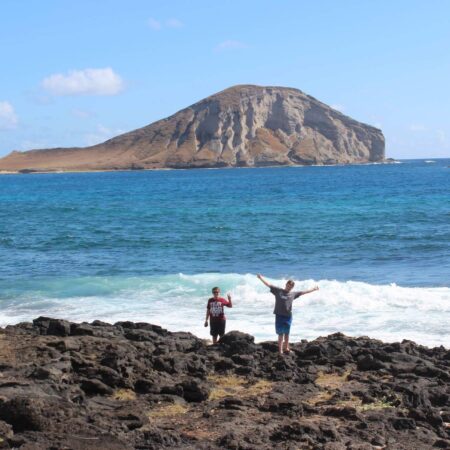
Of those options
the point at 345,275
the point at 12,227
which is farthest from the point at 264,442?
the point at 12,227

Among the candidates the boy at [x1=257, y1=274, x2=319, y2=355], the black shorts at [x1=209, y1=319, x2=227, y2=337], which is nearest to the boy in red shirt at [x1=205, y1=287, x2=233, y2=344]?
the black shorts at [x1=209, y1=319, x2=227, y2=337]

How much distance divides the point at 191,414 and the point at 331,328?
8.09 m

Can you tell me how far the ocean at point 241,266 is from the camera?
1880 cm

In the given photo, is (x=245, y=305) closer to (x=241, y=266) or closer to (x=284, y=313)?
(x=284, y=313)

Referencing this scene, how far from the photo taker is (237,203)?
66.0 meters

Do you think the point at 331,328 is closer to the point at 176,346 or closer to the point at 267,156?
the point at 176,346

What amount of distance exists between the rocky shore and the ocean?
112 inches

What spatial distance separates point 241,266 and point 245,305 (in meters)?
8.09

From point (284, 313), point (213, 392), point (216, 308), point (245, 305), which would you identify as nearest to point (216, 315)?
point (216, 308)

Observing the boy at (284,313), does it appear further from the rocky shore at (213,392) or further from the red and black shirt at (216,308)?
the red and black shirt at (216,308)

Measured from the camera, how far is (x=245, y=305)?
67.8 feet

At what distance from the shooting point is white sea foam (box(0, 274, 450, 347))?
17.2 metres

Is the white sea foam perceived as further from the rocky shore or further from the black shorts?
the rocky shore

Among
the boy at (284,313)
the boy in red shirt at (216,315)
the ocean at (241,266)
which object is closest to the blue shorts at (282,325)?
the boy at (284,313)
